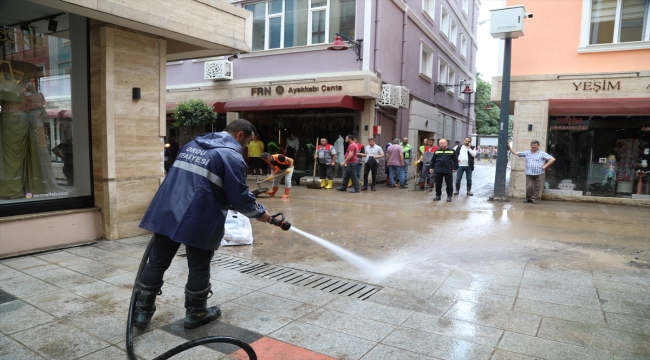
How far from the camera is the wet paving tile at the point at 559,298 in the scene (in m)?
4.09

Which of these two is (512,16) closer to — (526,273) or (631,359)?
(526,273)

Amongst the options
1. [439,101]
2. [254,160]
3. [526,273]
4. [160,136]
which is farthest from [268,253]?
[439,101]

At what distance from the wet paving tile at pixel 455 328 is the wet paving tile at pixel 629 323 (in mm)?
1035

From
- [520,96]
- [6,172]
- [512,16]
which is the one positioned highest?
[512,16]

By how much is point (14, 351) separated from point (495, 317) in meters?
3.67

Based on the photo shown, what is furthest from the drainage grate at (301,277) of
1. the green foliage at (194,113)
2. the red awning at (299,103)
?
the green foliage at (194,113)

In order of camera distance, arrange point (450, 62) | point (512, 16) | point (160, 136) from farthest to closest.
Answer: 1. point (450, 62)
2. point (512, 16)
3. point (160, 136)

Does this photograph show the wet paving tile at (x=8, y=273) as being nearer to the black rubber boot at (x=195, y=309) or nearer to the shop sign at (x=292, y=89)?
the black rubber boot at (x=195, y=309)

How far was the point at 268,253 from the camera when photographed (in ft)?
19.3

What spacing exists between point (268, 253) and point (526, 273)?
3.19 m

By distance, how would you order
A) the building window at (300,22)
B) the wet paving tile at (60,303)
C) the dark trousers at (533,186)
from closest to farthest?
the wet paving tile at (60,303) < the dark trousers at (533,186) < the building window at (300,22)

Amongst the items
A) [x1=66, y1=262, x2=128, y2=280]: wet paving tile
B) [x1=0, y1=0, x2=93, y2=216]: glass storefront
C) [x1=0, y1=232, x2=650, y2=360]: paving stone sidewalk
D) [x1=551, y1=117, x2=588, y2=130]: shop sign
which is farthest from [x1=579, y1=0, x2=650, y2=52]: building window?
[x1=66, y1=262, x2=128, y2=280]: wet paving tile

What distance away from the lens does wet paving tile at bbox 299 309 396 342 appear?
3424 millimetres

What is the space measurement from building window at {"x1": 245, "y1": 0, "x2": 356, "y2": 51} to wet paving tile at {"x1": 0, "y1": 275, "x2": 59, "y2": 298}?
12.6m
